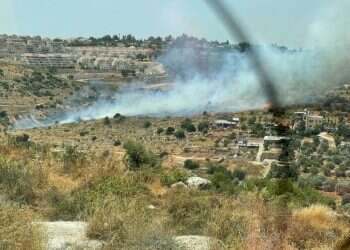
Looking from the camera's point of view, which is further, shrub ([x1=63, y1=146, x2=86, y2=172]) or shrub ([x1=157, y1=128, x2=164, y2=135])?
shrub ([x1=157, y1=128, x2=164, y2=135])

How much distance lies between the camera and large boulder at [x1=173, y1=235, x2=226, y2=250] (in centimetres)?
1240

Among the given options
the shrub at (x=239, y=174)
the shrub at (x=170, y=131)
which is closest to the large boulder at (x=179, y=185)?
the shrub at (x=239, y=174)

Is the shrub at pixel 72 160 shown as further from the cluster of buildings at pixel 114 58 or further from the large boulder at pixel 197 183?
the cluster of buildings at pixel 114 58

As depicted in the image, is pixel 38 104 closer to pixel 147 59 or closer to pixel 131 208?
pixel 147 59

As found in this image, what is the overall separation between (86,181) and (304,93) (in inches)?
455

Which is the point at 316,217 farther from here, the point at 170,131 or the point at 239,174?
the point at 170,131

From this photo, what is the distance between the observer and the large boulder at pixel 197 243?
1240 cm

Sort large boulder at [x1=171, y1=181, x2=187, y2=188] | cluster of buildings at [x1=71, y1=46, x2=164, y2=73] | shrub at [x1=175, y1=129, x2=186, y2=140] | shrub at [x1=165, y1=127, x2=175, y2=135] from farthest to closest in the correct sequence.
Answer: cluster of buildings at [x1=71, y1=46, x2=164, y2=73], shrub at [x1=165, y1=127, x2=175, y2=135], shrub at [x1=175, y1=129, x2=186, y2=140], large boulder at [x1=171, y1=181, x2=187, y2=188]

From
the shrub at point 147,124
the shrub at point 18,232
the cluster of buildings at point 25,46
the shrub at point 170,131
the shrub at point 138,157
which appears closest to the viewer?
the shrub at point 18,232

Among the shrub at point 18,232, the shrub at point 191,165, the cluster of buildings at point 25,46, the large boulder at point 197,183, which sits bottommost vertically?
the shrub at point 191,165

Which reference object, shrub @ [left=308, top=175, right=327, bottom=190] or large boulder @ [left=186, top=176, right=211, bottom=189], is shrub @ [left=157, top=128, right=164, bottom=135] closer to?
shrub @ [left=308, top=175, right=327, bottom=190]

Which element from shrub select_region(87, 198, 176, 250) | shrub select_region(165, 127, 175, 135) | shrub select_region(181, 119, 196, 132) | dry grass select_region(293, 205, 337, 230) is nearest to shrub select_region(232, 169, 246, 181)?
dry grass select_region(293, 205, 337, 230)

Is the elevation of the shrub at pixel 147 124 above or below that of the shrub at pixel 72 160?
below

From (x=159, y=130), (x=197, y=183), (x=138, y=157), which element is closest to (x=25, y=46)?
(x=159, y=130)
